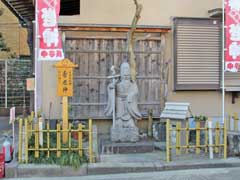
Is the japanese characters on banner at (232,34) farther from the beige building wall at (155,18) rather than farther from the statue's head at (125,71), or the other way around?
the statue's head at (125,71)

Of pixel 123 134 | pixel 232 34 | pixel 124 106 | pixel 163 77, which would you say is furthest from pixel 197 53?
pixel 123 134

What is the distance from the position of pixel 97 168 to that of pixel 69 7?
8.32 meters

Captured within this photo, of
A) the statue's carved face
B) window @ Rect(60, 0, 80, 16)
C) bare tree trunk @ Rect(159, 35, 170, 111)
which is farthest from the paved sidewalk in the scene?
window @ Rect(60, 0, 80, 16)

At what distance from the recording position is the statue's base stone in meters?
8.99

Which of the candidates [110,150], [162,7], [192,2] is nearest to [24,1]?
[162,7]

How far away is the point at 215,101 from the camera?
1161 centimetres

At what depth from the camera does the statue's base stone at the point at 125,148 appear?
899 centimetres

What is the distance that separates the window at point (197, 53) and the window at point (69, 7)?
161 inches

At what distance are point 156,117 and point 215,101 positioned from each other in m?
1.91

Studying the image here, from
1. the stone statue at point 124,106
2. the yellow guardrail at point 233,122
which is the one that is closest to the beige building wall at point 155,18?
the yellow guardrail at point 233,122

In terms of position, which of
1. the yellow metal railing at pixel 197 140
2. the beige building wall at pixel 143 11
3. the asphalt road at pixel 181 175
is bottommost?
the asphalt road at pixel 181 175

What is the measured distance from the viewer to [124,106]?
9.48 meters

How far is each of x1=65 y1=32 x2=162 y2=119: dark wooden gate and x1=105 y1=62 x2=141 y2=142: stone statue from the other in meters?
1.51

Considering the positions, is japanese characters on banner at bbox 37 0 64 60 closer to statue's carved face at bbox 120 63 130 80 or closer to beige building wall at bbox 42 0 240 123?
statue's carved face at bbox 120 63 130 80
